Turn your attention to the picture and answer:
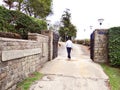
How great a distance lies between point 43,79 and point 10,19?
4894 mm

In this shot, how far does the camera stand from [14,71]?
6844 millimetres

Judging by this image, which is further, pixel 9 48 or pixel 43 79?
pixel 43 79

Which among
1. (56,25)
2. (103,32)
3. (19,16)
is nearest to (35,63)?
(19,16)

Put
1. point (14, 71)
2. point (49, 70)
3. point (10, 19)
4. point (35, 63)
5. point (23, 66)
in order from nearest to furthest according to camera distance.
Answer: point (14, 71), point (23, 66), point (35, 63), point (49, 70), point (10, 19)

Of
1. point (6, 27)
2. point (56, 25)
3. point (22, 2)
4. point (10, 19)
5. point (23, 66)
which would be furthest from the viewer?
point (56, 25)

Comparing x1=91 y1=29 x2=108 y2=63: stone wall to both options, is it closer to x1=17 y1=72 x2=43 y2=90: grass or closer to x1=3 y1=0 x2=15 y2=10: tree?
x1=17 y1=72 x2=43 y2=90: grass

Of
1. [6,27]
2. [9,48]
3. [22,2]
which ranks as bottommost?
[9,48]

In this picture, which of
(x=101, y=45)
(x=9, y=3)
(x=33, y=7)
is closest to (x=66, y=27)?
(x=33, y=7)

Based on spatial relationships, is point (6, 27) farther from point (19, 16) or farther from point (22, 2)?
point (22, 2)

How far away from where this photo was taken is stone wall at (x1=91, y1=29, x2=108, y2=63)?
550 inches

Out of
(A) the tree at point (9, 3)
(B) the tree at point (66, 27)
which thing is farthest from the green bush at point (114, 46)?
(B) the tree at point (66, 27)

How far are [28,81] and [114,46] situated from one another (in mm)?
6545

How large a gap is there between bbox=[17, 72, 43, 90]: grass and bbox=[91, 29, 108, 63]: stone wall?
5.80 metres

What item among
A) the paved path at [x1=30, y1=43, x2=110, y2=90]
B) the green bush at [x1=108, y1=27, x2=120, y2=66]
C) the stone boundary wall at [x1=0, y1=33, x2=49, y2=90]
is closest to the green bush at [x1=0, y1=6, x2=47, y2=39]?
the stone boundary wall at [x1=0, y1=33, x2=49, y2=90]
